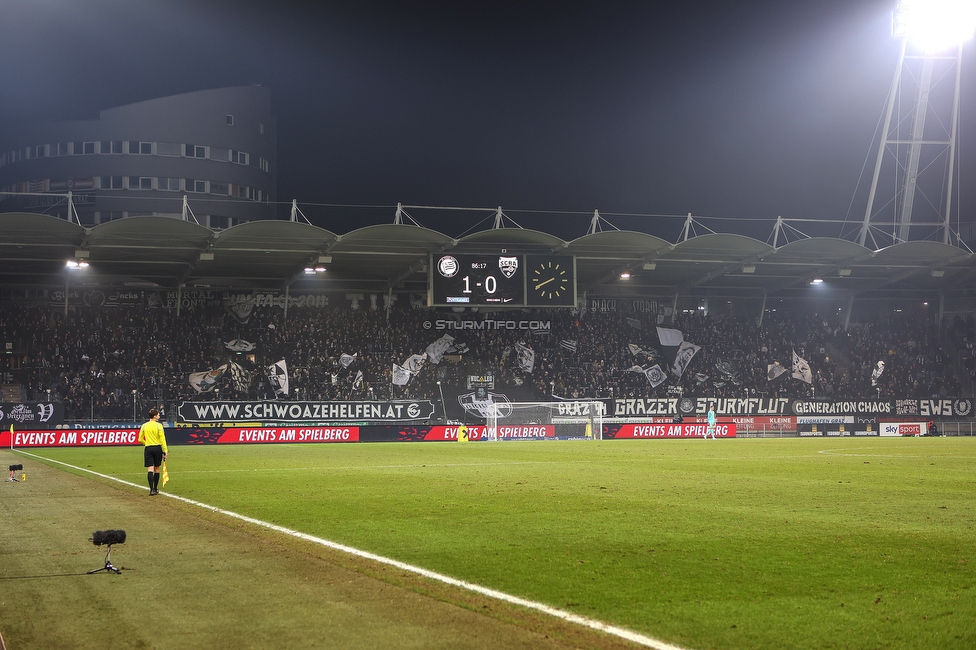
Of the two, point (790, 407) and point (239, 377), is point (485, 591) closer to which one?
point (239, 377)

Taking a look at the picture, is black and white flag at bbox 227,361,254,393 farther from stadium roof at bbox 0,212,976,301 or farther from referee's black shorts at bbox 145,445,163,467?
referee's black shorts at bbox 145,445,163,467

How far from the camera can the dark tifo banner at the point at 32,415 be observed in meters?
42.0

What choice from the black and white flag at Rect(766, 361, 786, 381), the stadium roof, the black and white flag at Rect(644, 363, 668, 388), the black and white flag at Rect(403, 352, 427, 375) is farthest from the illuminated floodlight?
the black and white flag at Rect(403, 352, 427, 375)

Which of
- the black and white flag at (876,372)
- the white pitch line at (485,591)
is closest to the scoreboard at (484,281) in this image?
the black and white flag at (876,372)

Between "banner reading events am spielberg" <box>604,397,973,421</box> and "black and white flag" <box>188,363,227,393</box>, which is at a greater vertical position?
"black and white flag" <box>188,363,227,393</box>

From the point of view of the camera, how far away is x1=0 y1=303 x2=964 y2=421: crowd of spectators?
49.2 meters

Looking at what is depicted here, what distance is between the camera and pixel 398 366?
177 ft

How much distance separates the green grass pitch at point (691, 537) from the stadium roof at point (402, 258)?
2475 centimetres

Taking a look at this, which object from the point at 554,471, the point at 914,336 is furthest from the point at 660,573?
the point at 914,336

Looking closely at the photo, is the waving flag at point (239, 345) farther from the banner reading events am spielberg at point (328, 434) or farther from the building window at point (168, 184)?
the building window at point (168, 184)

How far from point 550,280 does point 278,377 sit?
57.9ft

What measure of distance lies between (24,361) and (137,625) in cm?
4780

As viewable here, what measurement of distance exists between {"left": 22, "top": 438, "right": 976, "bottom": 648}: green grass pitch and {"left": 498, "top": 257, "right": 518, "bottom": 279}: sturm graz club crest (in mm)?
22227

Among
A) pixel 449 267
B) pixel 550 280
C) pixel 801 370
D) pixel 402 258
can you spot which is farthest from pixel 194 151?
pixel 801 370
